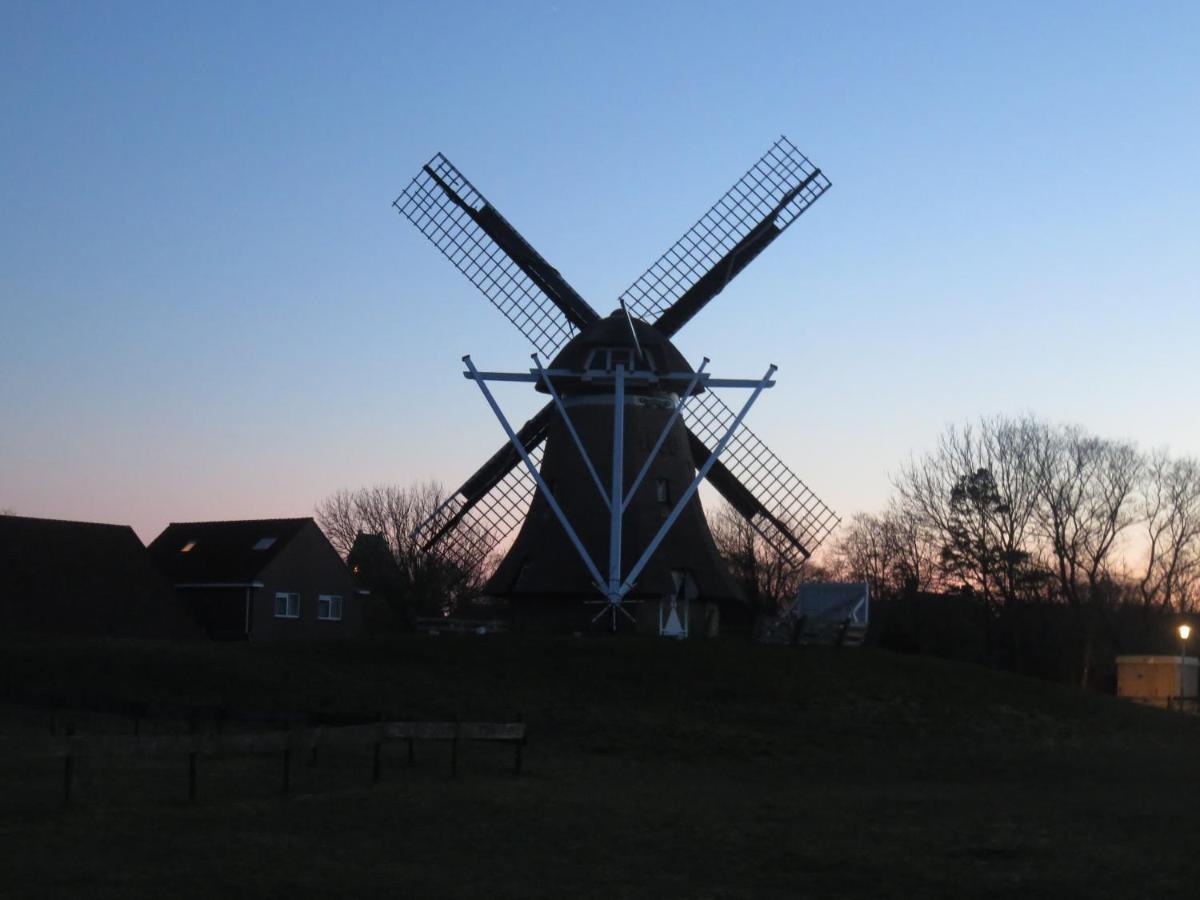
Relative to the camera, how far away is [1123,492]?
6869cm

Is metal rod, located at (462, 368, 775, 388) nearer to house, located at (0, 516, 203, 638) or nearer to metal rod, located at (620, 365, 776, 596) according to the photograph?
metal rod, located at (620, 365, 776, 596)

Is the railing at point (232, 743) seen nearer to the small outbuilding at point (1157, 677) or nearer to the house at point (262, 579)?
the house at point (262, 579)

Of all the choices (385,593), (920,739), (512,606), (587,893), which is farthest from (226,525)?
(587,893)

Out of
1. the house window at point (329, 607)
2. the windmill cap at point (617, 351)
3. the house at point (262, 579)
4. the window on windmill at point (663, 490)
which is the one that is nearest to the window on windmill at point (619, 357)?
the windmill cap at point (617, 351)

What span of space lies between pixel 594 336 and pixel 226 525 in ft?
67.7

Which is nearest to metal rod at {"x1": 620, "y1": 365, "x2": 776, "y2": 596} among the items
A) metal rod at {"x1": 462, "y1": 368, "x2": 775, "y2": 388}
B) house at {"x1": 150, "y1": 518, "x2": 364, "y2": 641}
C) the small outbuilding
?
metal rod at {"x1": 462, "y1": 368, "x2": 775, "y2": 388}

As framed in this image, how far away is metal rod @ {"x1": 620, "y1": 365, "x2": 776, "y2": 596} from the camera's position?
140 ft

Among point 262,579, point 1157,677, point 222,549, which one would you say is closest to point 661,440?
point 262,579

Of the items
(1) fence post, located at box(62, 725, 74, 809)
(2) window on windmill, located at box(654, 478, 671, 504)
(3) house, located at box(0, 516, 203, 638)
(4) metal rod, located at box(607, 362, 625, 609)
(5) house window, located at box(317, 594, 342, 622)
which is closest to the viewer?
(1) fence post, located at box(62, 725, 74, 809)

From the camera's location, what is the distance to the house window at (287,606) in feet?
183

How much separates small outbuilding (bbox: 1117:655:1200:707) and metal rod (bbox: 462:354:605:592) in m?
24.3

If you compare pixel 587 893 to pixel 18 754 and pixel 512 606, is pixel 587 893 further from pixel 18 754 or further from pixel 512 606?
pixel 512 606

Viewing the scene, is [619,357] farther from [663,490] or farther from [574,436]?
[663,490]

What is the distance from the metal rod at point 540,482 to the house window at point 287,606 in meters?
15.2
